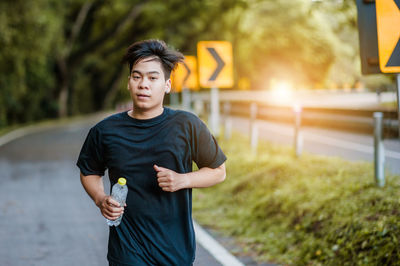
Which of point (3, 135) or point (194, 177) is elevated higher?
point (194, 177)

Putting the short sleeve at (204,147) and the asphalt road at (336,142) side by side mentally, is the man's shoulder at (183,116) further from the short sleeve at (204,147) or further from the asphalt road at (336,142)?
the asphalt road at (336,142)

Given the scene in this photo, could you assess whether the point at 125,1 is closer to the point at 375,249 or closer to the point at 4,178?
the point at 4,178

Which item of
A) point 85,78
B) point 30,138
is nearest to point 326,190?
point 30,138

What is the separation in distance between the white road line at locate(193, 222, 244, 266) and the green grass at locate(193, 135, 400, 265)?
263 millimetres

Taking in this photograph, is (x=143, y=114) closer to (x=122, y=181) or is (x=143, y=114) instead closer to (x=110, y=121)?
(x=110, y=121)

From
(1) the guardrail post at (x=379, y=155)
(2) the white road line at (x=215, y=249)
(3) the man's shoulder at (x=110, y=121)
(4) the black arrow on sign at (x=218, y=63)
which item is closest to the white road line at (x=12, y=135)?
(4) the black arrow on sign at (x=218, y=63)

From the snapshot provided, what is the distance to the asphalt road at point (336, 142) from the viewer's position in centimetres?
1362

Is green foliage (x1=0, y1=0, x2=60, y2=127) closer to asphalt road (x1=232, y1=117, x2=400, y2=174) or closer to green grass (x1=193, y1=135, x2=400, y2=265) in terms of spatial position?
asphalt road (x1=232, y1=117, x2=400, y2=174)

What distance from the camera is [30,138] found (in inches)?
918

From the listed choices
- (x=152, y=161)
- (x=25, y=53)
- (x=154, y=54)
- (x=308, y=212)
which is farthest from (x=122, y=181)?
(x=25, y=53)

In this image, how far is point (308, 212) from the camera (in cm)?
744

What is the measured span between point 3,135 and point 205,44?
12631 mm

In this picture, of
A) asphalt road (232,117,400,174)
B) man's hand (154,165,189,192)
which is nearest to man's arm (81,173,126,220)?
man's hand (154,165,189,192)

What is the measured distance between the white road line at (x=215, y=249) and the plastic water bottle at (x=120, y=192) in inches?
127
